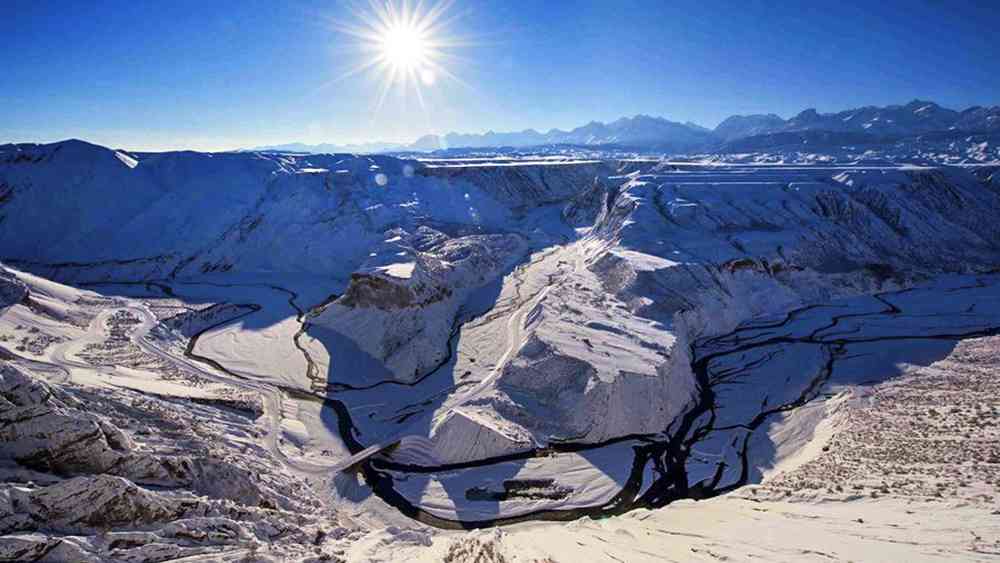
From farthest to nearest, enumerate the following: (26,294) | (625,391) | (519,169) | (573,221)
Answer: (519,169) → (573,221) → (26,294) → (625,391)

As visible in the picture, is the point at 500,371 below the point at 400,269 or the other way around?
below

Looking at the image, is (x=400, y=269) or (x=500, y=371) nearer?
(x=500, y=371)

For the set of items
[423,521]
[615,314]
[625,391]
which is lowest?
[423,521]

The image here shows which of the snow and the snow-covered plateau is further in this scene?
the snow

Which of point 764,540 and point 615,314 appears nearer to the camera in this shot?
point 764,540

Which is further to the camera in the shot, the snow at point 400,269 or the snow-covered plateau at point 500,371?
the snow at point 400,269

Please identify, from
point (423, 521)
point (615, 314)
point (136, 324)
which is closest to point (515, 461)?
point (423, 521)

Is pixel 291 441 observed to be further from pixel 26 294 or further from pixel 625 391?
pixel 26 294

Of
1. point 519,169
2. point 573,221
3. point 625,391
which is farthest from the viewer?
point 519,169
